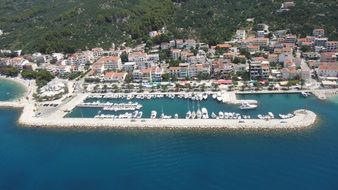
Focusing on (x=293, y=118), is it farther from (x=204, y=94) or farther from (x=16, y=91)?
(x=16, y=91)

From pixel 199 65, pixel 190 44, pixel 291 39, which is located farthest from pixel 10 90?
pixel 291 39

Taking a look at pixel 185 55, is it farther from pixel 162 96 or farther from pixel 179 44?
pixel 162 96

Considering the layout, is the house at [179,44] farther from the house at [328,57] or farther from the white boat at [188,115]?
the white boat at [188,115]

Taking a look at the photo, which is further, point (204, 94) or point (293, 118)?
point (204, 94)

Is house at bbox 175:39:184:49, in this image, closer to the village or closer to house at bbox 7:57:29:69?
the village

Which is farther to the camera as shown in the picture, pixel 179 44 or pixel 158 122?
pixel 179 44

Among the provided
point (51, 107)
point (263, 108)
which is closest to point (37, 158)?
point (51, 107)
